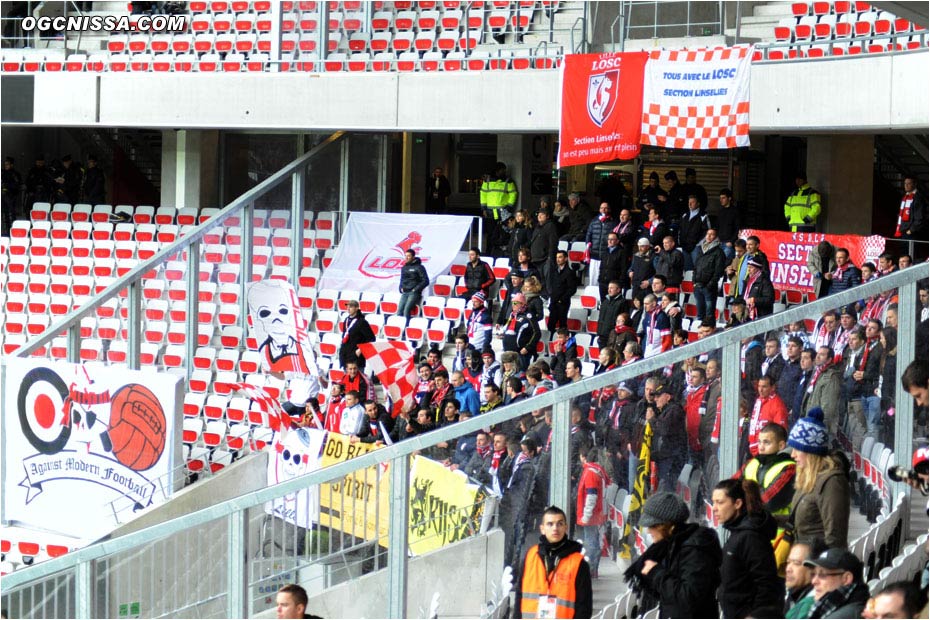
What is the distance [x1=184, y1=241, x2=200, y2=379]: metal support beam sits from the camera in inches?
704

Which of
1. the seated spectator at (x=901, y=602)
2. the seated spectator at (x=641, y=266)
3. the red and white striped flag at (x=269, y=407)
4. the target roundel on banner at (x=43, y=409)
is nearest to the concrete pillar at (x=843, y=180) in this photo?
the seated spectator at (x=641, y=266)

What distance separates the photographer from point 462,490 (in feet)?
24.7

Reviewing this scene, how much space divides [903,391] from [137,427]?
338 inches

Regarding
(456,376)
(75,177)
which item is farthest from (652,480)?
(75,177)

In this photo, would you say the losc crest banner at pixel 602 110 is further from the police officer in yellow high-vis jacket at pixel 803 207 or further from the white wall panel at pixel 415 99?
the police officer in yellow high-vis jacket at pixel 803 207

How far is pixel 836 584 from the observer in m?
5.42

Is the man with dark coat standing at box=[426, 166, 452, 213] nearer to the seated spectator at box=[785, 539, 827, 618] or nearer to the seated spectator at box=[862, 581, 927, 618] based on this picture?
the seated spectator at box=[785, 539, 827, 618]

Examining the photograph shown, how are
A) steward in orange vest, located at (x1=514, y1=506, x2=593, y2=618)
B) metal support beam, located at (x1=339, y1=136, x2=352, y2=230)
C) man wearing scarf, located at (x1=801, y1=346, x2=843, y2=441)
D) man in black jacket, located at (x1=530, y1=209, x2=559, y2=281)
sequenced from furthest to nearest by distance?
1. metal support beam, located at (x1=339, y1=136, x2=352, y2=230)
2. man in black jacket, located at (x1=530, y1=209, x2=559, y2=281)
3. man wearing scarf, located at (x1=801, y1=346, x2=843, y2=441)
4. steward in orange vest, located at (x1=514, y1=506, x2=593, y2=618)

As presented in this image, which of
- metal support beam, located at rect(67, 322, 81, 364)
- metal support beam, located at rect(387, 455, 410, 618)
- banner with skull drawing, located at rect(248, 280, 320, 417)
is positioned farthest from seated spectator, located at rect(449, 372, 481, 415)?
metal support beam, located at rect(387, 455, 410, 618)

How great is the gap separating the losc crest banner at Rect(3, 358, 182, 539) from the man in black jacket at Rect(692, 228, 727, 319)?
5226 millimetres

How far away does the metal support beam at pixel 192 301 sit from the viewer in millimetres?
17875

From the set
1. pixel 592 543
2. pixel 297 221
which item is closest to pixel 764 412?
pixel 592 543

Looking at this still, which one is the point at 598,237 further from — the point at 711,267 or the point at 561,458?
the point at 561,458

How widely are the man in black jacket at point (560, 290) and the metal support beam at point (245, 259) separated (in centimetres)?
440
